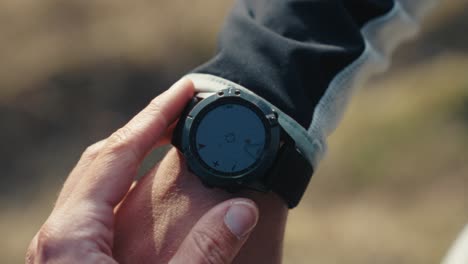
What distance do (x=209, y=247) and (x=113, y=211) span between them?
0.92 feet

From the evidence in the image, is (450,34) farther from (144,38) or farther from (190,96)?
(190,96)

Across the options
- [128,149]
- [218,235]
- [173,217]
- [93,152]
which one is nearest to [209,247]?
[218,235]

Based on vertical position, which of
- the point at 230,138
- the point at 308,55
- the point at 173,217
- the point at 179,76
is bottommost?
the point at 179,76

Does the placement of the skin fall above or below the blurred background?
above

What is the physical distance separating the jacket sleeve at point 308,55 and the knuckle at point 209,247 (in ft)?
1.13

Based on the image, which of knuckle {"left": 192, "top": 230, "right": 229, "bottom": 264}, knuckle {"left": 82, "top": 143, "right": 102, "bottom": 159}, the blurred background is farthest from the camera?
the blurred background

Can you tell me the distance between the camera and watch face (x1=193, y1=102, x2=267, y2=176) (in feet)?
5.36

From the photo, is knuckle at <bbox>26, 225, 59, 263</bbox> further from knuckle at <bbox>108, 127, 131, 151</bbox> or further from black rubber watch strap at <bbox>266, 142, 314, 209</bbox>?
black rubber watch strap at <bbox>266, 142, 314, 209</bbox>

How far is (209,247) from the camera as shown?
1.49m

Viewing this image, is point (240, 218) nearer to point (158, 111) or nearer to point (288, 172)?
point (288, 172)

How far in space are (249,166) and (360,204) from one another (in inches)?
89.0

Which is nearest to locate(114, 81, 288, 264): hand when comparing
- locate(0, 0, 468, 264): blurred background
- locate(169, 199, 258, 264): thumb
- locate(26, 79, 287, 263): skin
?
locate(26, 79, 287, 263): skin

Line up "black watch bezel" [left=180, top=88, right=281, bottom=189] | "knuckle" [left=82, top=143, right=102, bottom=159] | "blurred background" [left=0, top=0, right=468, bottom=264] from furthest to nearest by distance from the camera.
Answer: "blurred background" [left=0, top=0, right=468, bottom=264] < "knuckle" [left=82, top=143, right=102, bottom=159] < "black watch bezel" [left=180, top=88, right=281, bottom=189]

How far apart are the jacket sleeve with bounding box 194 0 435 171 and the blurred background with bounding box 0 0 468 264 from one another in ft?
6.34
